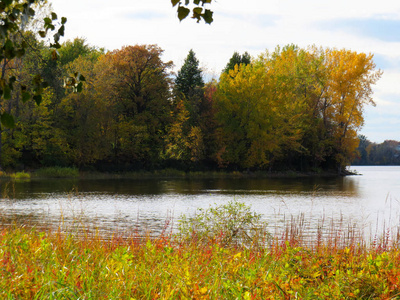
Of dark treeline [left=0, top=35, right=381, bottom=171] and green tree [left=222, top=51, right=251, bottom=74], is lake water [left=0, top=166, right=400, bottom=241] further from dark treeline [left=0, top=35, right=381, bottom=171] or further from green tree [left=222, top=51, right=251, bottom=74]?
green tree [left=222, top=51, right=251, bottom=74]

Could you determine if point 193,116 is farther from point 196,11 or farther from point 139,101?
point 196,11

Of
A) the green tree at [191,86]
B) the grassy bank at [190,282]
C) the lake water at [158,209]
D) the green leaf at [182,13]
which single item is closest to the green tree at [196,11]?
the green leaf at [182,13]

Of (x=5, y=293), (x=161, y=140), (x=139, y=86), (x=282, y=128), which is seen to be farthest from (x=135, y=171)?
(x=5, y=293)

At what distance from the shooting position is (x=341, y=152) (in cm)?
5881

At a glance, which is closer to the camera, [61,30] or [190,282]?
[61,30]

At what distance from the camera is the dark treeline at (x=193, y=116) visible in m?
44.0

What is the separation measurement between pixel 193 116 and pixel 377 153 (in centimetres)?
10290

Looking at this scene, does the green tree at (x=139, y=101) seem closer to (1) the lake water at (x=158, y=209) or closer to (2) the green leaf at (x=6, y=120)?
(1) the lake water at (x=158, y=209)

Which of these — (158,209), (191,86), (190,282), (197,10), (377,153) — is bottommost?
(158,209)

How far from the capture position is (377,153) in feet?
452

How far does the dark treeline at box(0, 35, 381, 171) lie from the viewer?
144 ft

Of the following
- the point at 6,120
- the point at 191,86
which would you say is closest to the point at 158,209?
the point at 6,120

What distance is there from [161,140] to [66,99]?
12.2m

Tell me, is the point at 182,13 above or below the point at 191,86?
below
